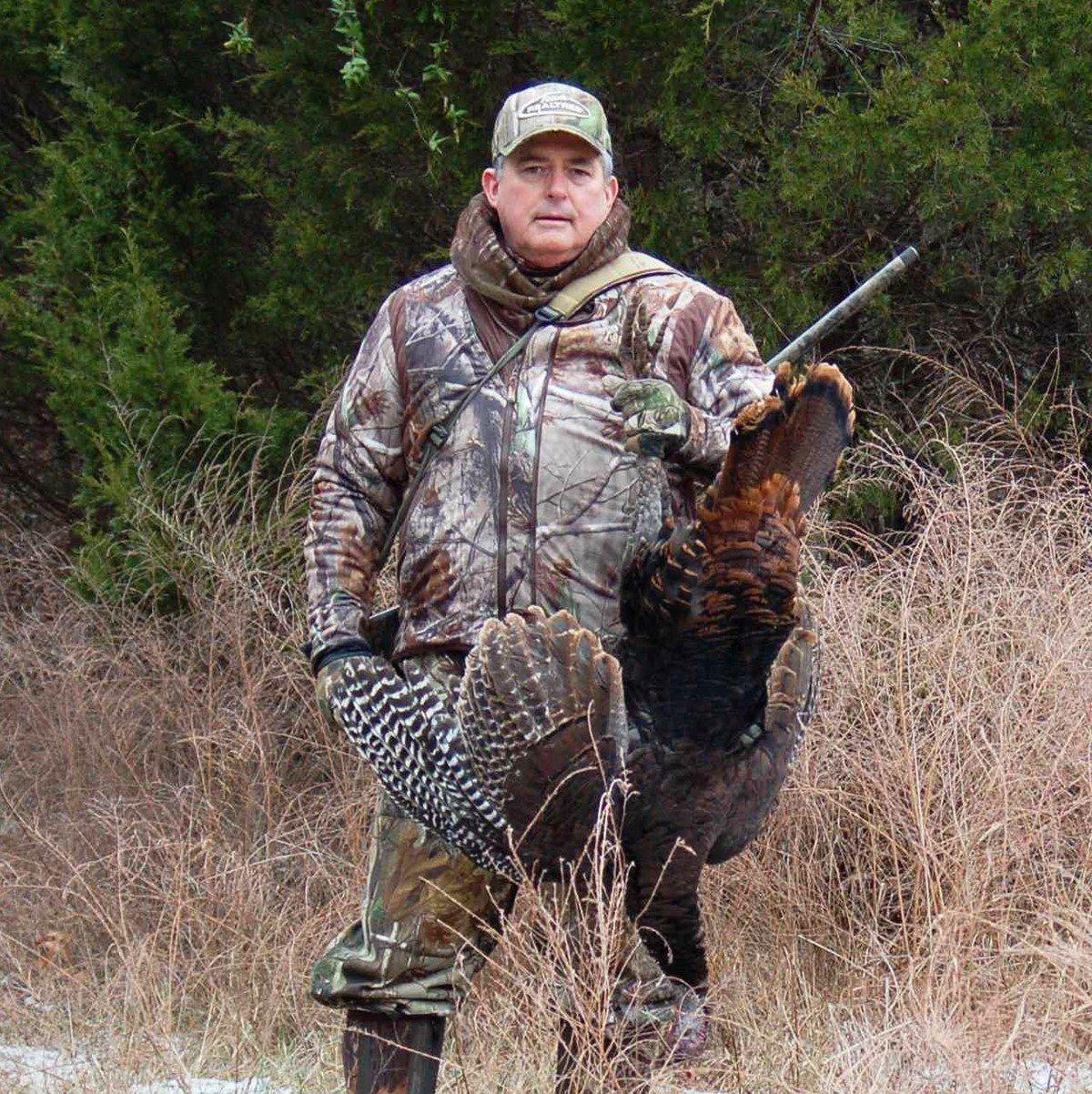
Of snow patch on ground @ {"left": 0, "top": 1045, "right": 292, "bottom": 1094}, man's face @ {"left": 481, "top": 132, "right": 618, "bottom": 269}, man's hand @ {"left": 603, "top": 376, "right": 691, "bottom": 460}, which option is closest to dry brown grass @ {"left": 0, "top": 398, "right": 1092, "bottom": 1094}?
snow patch on ground @ {"left": 0, "top": 1045, "right": 292, "bottom": 1094}

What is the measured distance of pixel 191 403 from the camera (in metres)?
7.61

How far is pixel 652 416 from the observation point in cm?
328

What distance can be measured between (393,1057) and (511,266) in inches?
63.5

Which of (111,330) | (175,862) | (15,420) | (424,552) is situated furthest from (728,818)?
(15,420)

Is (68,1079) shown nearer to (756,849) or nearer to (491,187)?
(756,849)

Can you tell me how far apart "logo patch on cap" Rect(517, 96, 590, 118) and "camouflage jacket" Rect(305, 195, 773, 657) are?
224 mm

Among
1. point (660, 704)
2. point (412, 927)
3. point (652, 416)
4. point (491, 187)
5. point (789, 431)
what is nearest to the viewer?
point (789, 431)

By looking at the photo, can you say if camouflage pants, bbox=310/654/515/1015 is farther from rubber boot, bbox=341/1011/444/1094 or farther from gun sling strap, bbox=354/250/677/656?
gun sling strap, bbox=354/250/677/656

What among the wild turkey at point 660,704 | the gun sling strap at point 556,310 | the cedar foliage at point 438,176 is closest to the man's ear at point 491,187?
the gun sling strap at point 556,310

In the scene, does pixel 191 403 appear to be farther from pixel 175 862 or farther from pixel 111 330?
pixel 175 862

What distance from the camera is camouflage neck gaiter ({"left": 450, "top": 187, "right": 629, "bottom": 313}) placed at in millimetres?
3703

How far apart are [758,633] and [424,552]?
80cm

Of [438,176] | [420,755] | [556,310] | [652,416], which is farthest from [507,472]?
[438,176]

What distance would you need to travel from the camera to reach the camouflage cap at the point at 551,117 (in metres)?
3.68
